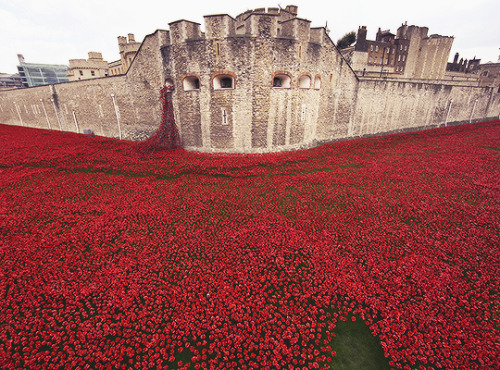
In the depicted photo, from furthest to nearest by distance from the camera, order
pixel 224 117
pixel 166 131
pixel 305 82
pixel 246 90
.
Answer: pixel 166 131 → pixel 305 82 → pixel 224 117 → pixel 246 90

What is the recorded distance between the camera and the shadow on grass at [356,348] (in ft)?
13.7

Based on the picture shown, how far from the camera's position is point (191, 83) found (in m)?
17.9

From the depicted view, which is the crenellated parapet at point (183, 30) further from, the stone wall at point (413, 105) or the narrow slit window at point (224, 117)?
the stone wall at point (413, 105)

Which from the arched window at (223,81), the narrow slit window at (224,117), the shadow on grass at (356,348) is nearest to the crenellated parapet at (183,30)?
the arched window at (223,81)

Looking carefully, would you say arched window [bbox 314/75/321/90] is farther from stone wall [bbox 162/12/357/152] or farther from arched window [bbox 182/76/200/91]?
arched window [bbox 182/76/200/91]

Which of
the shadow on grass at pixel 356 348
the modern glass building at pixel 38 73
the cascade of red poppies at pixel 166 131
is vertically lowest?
the shadow on grass at pixel 356 348

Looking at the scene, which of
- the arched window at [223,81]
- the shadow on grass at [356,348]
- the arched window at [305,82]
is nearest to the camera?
the shadow on grass at [356,348]

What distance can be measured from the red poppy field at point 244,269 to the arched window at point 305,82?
935 centimetres

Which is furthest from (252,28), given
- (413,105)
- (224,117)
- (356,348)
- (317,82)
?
(413,105)

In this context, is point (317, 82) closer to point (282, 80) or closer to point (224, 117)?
point (282, 80)

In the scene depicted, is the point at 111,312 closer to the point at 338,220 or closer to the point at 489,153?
the point at 338,220

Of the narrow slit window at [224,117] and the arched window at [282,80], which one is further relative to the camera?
the arched window at [282,80]

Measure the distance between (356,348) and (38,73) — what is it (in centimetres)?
14400

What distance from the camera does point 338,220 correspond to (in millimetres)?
8836
